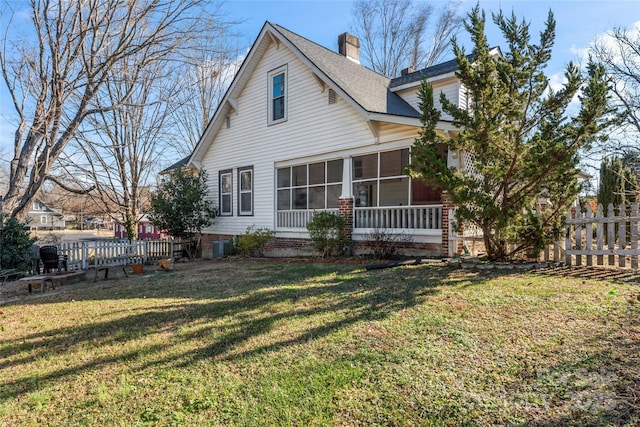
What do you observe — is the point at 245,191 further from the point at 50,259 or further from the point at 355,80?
the point at 50,259

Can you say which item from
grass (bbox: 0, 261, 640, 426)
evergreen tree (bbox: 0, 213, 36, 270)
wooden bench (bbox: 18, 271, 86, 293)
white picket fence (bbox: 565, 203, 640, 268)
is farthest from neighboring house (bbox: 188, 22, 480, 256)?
evergreen tree (bbox: 0, 213, 36, 270)

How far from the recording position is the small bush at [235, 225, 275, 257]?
501 inches

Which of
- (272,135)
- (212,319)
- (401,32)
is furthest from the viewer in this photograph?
(401,32)

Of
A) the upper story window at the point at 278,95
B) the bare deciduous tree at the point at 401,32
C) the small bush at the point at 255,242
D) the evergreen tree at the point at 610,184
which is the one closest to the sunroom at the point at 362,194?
the small bush at the point at 255,242

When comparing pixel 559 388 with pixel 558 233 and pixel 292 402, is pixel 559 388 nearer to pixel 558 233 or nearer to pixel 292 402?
pixel 292 402

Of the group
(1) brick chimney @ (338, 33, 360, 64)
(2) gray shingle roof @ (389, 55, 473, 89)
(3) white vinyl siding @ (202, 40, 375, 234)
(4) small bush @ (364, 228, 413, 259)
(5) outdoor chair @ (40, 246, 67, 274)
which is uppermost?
(1) brick chimney @ (338, 33, 360, 64)

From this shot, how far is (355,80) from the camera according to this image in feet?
39.9

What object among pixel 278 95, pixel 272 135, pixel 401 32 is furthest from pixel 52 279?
pixel 401 32

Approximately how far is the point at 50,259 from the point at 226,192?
6657 mm

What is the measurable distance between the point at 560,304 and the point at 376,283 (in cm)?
273

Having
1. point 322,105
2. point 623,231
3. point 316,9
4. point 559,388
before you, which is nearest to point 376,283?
point 559,388

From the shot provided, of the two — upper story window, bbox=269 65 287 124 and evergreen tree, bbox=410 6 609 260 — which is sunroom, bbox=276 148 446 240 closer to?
upper story window, bbox=269 65 287 124

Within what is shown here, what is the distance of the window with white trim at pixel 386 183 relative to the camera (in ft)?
35.3

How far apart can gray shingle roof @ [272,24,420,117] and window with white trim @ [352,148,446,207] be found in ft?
4.86
